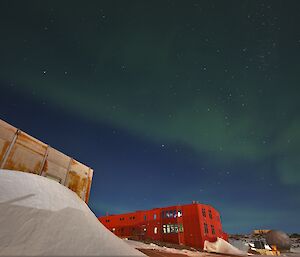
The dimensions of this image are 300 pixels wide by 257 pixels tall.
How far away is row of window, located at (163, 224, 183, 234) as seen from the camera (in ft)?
112

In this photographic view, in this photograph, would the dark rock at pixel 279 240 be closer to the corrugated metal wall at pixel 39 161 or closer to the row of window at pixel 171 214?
the row of window at pixel 171 214

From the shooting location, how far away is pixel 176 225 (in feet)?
114

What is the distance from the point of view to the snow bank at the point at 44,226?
17.3ft

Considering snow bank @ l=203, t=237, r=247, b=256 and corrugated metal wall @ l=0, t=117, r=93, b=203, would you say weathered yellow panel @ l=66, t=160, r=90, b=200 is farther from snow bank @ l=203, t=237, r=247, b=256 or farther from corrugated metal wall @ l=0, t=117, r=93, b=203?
snow bank @ l=203, t=237, r=247, b=256

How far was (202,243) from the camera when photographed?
31016 mm

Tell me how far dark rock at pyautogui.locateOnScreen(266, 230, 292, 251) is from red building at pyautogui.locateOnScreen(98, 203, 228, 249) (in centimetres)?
810

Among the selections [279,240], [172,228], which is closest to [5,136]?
[172,228]

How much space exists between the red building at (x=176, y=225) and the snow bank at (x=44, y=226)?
2890 centimetres

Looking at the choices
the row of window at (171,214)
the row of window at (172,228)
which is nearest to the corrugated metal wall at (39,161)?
the row of window at (172,228)

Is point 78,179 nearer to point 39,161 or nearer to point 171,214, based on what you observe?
point 39,161

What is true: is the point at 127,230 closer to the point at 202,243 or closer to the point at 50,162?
the point at 202,243

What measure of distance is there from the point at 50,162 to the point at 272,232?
41.3 meters

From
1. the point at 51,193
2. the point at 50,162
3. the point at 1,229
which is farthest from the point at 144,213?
the point at 1,229

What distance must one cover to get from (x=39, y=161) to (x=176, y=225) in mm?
29095
